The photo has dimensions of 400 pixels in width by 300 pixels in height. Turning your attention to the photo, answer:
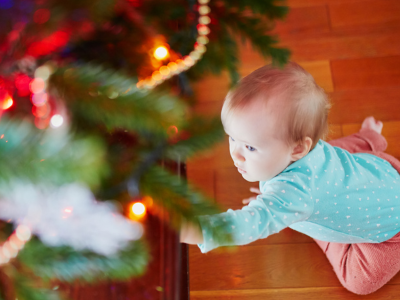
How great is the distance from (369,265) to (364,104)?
1.92ft

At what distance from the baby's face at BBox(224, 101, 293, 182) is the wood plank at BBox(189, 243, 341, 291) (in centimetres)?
36

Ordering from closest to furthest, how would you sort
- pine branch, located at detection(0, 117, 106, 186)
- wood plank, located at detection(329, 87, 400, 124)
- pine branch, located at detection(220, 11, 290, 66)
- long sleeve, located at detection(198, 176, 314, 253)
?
pine branch, located at detection(0, 117, 106, 186), pine branch, located at detection(220, 11, 290, 66), long sleeve, located at detection(198, 176, 314, 253), wood plank, located at detection(329, 87, 400, 124)

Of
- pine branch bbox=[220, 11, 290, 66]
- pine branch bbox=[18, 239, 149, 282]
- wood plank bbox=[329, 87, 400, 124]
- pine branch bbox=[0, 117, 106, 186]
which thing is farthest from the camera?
wood plank bbox=[329, 87, 400, 124]

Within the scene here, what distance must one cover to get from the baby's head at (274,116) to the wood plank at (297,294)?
1.42 ft

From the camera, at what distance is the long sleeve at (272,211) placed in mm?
601

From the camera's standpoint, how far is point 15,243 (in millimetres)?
385

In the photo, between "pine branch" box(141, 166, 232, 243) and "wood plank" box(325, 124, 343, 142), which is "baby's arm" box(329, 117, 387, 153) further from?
"pine branch" box(141, 166, 232, 243)

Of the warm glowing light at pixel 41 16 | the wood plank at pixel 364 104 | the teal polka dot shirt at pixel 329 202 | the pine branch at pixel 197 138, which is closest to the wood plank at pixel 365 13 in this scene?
the wood plank at pixel 364 104

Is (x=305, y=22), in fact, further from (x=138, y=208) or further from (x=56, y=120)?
(x=56, y=120)

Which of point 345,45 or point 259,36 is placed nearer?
point 259,36

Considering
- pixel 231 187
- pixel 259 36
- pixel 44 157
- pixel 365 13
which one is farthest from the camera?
pixel 365 13

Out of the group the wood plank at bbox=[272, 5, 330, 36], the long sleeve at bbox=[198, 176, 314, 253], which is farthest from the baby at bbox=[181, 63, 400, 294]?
the wood plank at bbox=[272, 5, 330, 36]

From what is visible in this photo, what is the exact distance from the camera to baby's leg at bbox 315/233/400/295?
2.87ft

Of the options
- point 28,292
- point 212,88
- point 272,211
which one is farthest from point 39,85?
point 212,88
